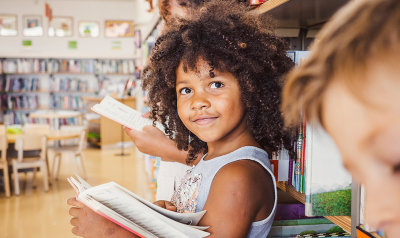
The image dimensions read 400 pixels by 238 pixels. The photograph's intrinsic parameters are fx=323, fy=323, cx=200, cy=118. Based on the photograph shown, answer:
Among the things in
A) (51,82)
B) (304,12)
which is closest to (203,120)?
(304,12)

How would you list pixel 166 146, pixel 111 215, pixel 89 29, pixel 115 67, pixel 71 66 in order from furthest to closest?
1. pixel 89 29
2. pixel 115 67
3. pixel 71 66
4. pixel 166 146
5. pixel 111 215

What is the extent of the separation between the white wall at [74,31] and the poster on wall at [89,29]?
0.27 feet

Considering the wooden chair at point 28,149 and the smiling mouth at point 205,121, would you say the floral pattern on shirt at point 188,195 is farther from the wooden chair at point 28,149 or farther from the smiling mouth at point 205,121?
the wooden chair at point 28,149

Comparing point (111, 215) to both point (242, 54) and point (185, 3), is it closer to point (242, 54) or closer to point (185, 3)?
point (242, 54)

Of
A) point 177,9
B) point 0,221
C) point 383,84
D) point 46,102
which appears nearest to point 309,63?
point 383,84

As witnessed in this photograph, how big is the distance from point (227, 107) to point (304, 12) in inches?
15.7

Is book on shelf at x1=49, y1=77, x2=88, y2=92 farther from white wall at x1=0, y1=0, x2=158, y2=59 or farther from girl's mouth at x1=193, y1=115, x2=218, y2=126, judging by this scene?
girl's mouth at x1=193, y1=115, x2=218, y2=126

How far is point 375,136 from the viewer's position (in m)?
0.25

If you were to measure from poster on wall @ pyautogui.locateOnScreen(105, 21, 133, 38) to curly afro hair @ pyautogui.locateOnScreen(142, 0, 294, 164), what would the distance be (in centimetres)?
800

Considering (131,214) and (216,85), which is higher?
(216,85)

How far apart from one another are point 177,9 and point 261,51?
2.28 feet

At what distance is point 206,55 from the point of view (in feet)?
3.05

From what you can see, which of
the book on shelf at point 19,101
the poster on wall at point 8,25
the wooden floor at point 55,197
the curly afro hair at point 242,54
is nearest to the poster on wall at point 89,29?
the poster on wall at point 8,25

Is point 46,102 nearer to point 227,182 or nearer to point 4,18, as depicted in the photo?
point 4,18
